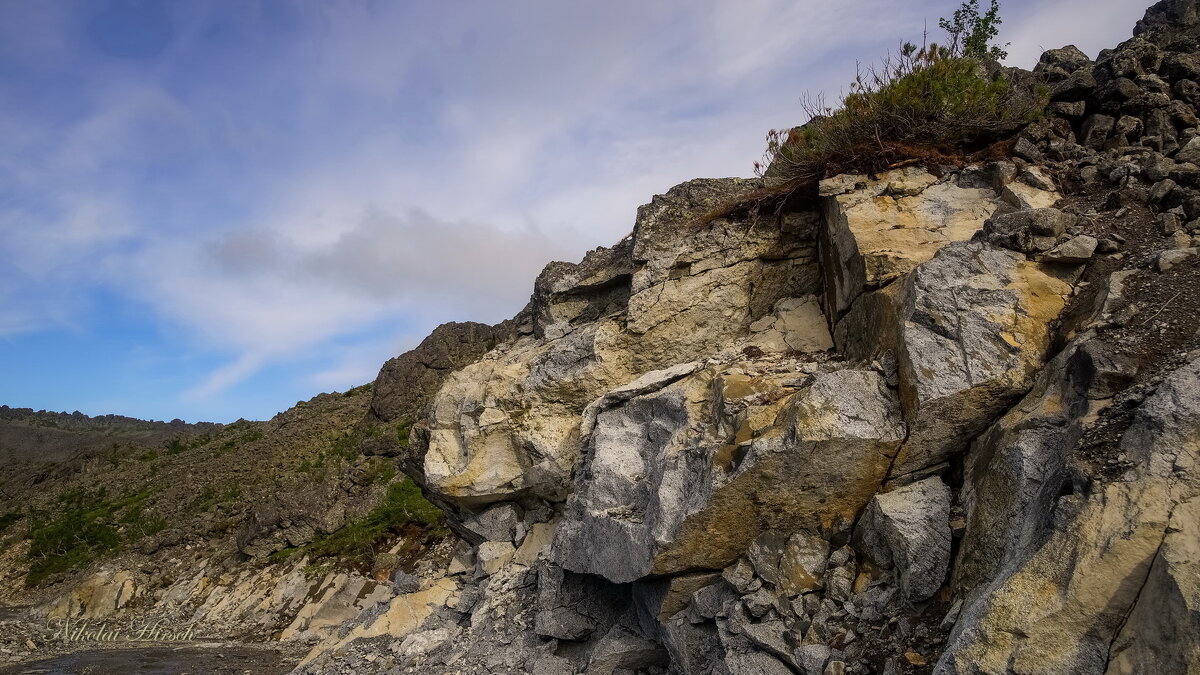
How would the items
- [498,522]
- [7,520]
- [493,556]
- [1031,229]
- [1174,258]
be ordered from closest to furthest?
[1174,258] < [1031,229] < [493,556] < [498,522] < [7,520]

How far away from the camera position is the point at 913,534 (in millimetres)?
6031

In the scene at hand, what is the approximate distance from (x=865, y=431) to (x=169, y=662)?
22699mm

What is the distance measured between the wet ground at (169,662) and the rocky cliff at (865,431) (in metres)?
8.36

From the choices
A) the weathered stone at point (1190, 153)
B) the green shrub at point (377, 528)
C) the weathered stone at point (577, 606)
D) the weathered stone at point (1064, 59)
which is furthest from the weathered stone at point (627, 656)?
the green shrub at point (377, 528)

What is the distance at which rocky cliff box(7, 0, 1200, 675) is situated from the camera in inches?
171

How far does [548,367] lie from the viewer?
12.2 meters

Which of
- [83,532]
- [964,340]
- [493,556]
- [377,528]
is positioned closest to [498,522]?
[493,556]

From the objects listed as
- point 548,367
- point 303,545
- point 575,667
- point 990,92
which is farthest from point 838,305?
point 303,545

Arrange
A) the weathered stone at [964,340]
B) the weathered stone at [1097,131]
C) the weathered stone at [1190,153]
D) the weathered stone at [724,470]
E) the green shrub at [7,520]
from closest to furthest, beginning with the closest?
the weathered stone at [964,340] → the weathered stone at [724,470] → the weathered stone at [1190,153] → the weathered stone at [1097,131] → the green shrub at [7,520]

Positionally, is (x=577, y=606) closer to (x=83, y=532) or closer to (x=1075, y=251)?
(x=1075, y=251)

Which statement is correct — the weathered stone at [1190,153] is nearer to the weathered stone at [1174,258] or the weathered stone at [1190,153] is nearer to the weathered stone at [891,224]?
the weathered stone at [891,224]

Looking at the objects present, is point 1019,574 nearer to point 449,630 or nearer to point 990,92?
point 990,92

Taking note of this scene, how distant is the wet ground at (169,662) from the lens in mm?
19031

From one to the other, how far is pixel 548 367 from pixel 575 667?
4985mm
